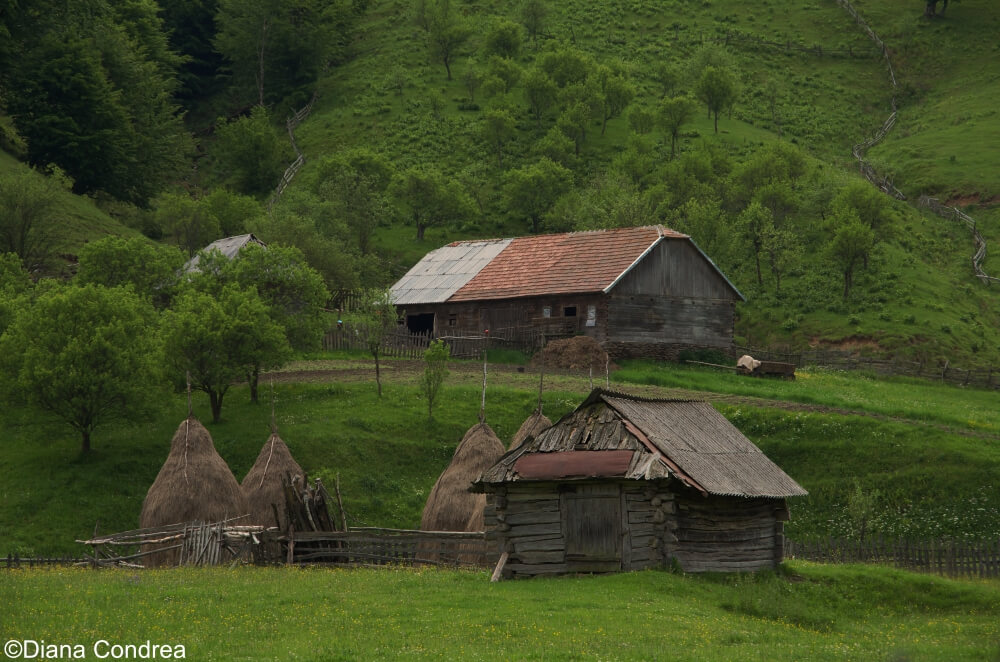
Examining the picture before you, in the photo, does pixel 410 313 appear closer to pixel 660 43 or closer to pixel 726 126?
pixel 726 126

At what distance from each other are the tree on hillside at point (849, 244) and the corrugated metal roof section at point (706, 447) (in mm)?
38875

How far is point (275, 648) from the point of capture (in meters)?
17.7

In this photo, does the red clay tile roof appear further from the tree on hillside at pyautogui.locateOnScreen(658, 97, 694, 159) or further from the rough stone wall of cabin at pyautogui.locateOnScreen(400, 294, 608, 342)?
the tree on hillside at pyautogui.locateOnScreen(658, 97, 694, 159)

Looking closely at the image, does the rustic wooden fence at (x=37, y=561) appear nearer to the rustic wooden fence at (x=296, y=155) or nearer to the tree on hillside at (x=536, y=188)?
the tree on hillside at (x=536, y=188)

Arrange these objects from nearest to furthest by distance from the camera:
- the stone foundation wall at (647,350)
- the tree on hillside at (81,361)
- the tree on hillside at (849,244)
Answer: the tree on hillside at (81,361), the stone foundation wall at (647,350), the tree on hillside at (849,244)

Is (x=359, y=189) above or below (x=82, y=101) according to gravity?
below

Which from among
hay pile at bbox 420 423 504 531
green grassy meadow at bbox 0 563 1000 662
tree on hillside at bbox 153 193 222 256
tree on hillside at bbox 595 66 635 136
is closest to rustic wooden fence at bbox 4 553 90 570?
green grassy meadow at bbox 0 563 1000 662

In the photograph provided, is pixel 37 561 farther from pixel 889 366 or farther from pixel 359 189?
pixel 359 189

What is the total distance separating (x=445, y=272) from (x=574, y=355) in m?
13.2

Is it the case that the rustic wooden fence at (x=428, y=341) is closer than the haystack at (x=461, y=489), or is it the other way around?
the haystack at (x=461, y=489)

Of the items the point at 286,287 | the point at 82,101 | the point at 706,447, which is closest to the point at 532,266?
the point at 286,287

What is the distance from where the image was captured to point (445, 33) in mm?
108875

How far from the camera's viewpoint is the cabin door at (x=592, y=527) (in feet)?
89.0

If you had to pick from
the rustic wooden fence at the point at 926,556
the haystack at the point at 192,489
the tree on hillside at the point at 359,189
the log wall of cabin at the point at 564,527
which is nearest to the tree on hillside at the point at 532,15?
the tree on hillside at the point at 359,189
